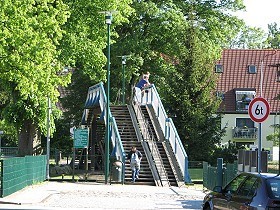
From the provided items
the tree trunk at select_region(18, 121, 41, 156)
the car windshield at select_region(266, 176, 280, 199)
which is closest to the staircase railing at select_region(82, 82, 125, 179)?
the tree trunk at select_region(18, 121, 41, 156)

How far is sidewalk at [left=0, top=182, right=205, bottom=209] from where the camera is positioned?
2326 cm

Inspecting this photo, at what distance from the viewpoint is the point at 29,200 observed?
78.5 ft

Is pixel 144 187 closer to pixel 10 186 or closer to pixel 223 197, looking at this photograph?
pixel 10 186

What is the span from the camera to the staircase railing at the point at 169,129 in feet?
121

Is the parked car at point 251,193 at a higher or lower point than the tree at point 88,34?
lower

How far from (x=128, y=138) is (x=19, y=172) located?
12615mm

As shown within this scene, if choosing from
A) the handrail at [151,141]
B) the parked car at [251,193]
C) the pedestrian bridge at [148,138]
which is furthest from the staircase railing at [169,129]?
the parked car at [251,193]

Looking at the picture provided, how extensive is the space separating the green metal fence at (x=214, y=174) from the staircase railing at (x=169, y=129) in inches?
141

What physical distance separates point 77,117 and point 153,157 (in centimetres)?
2676

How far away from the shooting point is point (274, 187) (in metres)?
13.6

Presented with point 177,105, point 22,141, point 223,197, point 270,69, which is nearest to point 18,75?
point 22,141

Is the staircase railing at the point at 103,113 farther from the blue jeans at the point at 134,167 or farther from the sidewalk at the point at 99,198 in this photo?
the sidewalk at the point at 99,198

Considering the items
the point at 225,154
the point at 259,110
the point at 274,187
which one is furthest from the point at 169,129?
the point at 274,187

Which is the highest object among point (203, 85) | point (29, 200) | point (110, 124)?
point (203, 85)
